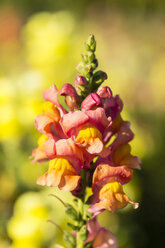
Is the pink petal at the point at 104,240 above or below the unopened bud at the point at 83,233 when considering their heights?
below

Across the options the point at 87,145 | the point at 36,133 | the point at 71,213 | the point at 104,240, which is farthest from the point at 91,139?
the point at 36,133

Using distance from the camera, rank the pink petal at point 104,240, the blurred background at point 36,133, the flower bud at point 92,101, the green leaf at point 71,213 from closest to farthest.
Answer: the flower bud at point 92,101 < the green leaf at point 71,213 < the pink petal at point 104,240 < the blurred background at point 36,133

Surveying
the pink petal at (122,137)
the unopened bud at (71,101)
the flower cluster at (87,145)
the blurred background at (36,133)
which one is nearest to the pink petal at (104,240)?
the flower cluster at (87,145)

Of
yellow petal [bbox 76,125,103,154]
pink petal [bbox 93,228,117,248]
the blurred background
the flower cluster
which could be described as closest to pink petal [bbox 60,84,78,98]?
the flower cluster

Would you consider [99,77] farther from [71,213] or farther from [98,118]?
[71,213]

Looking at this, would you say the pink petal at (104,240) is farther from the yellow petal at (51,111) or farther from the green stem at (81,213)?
the yellow petal at (51,111)

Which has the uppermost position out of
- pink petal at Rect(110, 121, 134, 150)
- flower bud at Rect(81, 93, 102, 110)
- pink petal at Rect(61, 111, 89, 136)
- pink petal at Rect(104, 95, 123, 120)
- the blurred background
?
flower bud at Rect(81, 93, 102, 110)

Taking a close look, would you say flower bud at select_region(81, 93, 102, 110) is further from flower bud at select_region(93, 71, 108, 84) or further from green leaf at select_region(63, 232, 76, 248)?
green leaf at select_region(63, 232, 76, 248)
